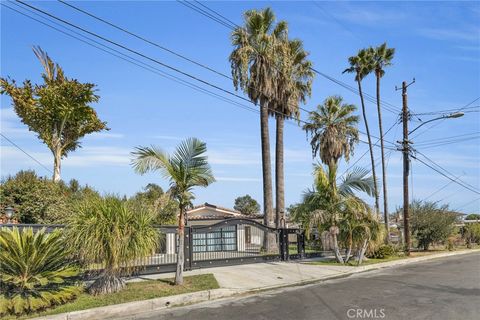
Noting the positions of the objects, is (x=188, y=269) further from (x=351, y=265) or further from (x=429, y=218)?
(x=429, y=218)

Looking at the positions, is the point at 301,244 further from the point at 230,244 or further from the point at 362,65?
the point at 362,65

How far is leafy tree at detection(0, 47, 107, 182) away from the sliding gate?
1525 cm

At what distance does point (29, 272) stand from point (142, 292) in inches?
106

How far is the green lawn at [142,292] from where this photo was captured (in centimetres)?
930

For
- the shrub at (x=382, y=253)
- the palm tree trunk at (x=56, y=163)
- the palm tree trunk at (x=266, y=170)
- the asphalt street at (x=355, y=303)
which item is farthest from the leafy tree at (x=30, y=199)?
the shrub at (x=382, y=253)

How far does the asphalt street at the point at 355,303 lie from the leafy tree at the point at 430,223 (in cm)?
1715

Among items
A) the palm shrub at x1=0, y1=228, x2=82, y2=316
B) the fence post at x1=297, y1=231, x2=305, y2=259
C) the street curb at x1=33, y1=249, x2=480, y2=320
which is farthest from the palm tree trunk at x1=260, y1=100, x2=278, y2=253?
the palm shrub at x1=0, y1=228, x2=82, y2=316

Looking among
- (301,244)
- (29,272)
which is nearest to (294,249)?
(301,244)

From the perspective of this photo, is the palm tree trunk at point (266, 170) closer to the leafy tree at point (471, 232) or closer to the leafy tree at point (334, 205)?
the leafy tree at point (334, 205)

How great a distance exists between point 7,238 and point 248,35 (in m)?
20.7

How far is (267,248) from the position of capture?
63.5 ft

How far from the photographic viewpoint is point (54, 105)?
29062 millimetres

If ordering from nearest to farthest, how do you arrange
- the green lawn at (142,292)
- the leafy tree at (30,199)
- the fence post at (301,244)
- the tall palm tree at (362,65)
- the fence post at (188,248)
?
1. the green lawn at (142,292)
2. the fence post at (188,248)
3. the fence post at (301,244)
4. the leafy tree at (30,199)
5. the tall palm tree at (362,65)

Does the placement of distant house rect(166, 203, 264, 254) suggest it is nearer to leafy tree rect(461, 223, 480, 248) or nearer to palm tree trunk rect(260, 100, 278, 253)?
palm tree trunk rect(260, 100, 278, 253)
